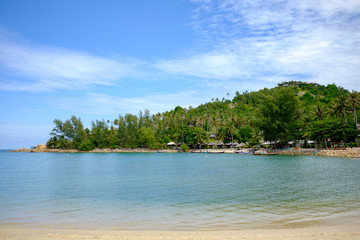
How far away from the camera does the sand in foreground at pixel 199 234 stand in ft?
24.3

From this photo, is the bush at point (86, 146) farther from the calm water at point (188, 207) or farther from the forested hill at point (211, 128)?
the calm water at point (188, 207)

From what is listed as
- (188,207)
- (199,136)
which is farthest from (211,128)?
(188,207)

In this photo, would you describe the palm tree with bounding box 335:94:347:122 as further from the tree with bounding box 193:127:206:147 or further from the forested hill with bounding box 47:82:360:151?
the tree with bounding box 193:127:206:147

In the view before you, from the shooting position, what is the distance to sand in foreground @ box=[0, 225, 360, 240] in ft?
24.3

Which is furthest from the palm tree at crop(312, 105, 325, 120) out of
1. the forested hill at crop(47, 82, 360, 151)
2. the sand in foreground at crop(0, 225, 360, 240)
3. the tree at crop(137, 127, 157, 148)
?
the sand in foreground at crop(0, 225, 360, 240)

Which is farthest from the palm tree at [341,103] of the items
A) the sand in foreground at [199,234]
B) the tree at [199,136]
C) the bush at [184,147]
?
the sand in foreground at [199,234]

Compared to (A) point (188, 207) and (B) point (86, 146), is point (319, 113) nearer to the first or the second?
(A) point (188, 207)

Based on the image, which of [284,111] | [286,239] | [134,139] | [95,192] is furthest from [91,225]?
[134,139]

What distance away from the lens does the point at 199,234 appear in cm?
804

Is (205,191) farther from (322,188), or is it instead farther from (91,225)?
(91,225)

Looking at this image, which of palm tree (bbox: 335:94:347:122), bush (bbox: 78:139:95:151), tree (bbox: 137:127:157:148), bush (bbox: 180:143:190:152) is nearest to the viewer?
palm tree (bbox: 335:94:347:122)

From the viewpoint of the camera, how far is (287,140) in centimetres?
6538

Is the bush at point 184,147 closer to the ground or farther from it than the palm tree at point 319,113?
closer to the ground

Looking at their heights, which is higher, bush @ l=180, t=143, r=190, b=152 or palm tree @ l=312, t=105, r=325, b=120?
palm tree @ l=312, t=105, r=325, b=120
